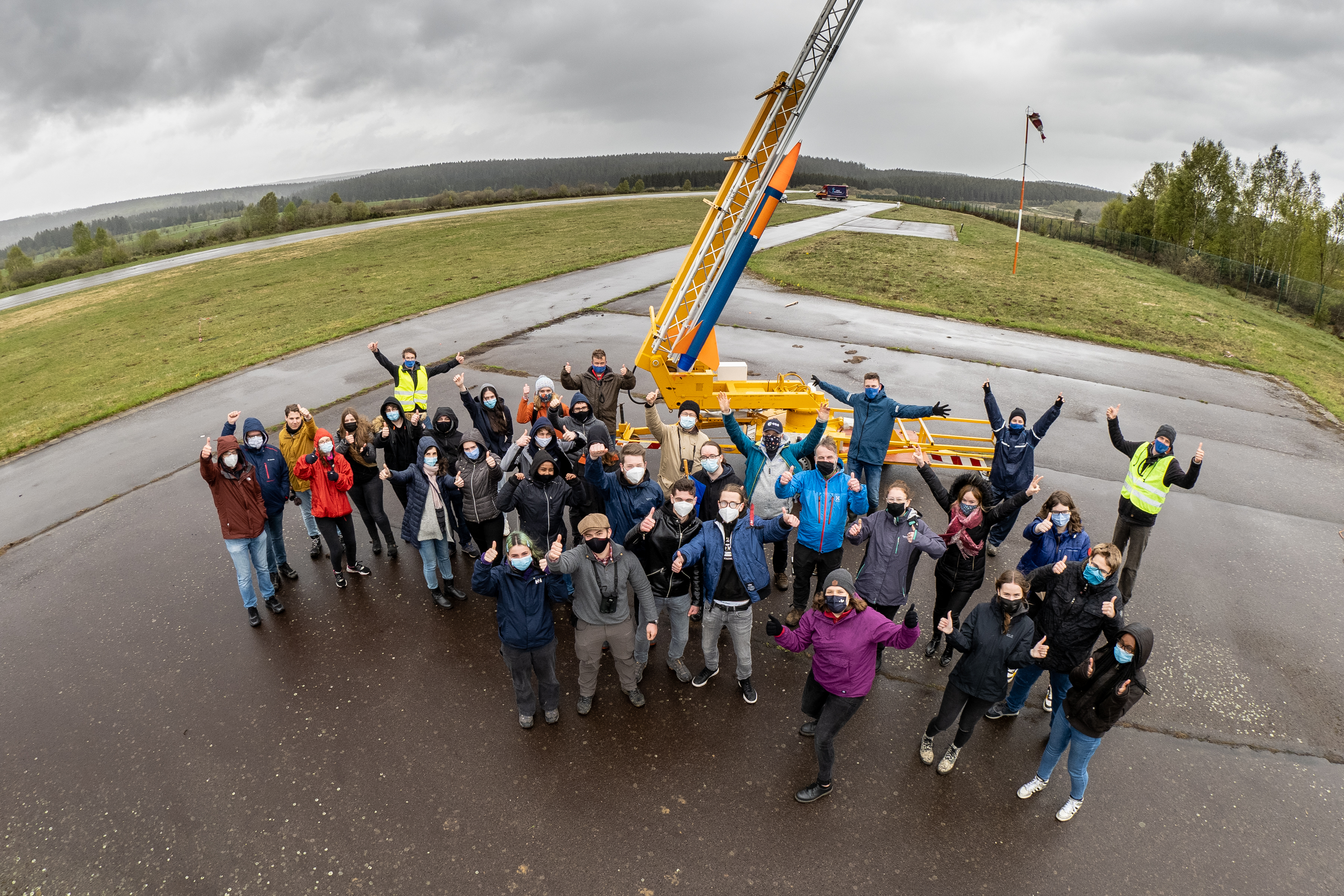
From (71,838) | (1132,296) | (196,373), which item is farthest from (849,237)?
(71,838)

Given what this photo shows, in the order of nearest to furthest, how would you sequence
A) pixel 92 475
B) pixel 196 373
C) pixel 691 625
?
pixel 691 625
pixel 92 475
pixel 196 373

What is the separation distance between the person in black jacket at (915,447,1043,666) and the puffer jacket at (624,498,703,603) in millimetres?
2267

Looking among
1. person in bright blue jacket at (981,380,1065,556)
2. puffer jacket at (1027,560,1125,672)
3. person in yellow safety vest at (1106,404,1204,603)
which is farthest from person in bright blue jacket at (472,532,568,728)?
person in yellow safety vest at (1106,404,1204,603)

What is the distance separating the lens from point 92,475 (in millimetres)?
10242

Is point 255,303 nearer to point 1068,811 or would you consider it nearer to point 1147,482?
point 1147,482

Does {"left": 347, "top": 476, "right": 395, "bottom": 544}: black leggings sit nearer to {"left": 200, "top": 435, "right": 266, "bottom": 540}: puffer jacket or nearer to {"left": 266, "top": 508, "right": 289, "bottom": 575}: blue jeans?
{"left": 266, "top": 508, "right": 289, "bottom": 575}: blue jeans

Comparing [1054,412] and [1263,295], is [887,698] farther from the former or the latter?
[1263,295]

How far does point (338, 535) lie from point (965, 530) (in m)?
6.55

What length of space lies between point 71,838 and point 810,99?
9946mm

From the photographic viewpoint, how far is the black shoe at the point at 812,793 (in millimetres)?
4637

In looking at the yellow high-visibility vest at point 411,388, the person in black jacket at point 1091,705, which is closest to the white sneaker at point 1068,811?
the person in black jacket at point 1091,705

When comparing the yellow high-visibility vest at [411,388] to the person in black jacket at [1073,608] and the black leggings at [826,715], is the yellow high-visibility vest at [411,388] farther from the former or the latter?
the person in black jacket at [1073,608]

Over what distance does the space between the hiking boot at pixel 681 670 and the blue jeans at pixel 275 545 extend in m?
4.65

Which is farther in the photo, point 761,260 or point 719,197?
point 761,260
